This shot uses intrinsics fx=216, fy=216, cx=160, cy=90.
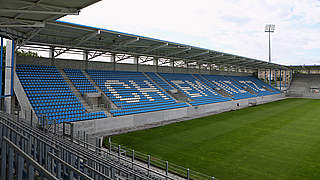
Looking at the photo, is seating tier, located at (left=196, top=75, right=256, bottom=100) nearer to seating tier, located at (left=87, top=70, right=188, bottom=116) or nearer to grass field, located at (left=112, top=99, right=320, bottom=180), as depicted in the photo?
seating tier, located at (left=87, top=70, right=188, bottom=116)

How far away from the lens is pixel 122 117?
16812mm

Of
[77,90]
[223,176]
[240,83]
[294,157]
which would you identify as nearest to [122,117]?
[77,90]

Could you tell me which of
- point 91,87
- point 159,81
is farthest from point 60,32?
point 159,81

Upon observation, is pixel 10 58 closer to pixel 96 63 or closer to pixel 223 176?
pixel 96 63

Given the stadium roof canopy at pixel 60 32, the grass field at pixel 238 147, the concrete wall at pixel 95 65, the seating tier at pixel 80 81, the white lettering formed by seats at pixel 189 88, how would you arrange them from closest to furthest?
the stadium roof canopy at pixel 60 32, the grass field at pixel 238 147, the concrete wall at pixel 95 65, the seating tier at pixel 80 81, the white lettering formed by seats at pixel 189 88

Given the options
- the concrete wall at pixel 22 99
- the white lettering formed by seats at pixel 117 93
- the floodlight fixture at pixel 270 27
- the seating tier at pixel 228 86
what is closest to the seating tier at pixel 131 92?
the white lettering formed by seats at pixel 117 93

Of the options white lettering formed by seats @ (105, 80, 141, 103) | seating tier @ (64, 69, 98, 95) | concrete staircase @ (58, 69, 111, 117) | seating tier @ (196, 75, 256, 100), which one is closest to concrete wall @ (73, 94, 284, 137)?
concrete staircase @ (58, 69, 111, 117)

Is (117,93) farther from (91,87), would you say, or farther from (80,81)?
(80,81)

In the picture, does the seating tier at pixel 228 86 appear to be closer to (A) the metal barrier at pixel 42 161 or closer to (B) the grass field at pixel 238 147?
(B) the grass field at pixel 238 147

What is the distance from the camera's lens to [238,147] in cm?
1186

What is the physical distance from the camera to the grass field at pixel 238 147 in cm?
879

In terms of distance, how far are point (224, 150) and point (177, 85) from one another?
55.0 ft

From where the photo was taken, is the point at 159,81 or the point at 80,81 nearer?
the point at 80,81

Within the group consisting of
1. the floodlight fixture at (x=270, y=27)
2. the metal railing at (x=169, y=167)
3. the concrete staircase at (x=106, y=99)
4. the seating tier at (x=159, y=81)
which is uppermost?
the floodlight fixture at (x=270, y=27)
